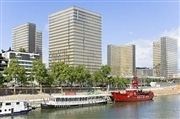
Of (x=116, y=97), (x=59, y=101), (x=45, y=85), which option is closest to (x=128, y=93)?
(x=116, y=97)

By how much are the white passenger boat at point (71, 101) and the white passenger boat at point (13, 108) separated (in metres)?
9.26

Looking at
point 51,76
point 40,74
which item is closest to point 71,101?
point 40,74

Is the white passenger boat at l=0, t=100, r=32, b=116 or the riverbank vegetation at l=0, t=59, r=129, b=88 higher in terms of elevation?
the riverbank vegetation at l=0, t=59, r=129, b=88

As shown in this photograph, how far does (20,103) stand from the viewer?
216ft

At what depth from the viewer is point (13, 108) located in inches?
2527

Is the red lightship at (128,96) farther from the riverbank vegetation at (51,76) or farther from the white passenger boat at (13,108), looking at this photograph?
the white passenger boat at (13,108)

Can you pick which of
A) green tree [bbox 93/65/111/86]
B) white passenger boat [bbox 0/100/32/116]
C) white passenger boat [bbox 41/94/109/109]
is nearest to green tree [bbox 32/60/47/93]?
white passenger boat [bbox 41/94/109/109]

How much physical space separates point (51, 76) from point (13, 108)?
33438mm

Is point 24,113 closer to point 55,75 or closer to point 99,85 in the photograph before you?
point 55,75

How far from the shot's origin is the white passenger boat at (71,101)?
251ft

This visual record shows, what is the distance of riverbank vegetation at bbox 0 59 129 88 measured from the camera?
8881 centimetres

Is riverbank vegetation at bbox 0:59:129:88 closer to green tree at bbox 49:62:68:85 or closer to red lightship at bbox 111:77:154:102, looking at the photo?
green tree at bbox 49:62:68:85

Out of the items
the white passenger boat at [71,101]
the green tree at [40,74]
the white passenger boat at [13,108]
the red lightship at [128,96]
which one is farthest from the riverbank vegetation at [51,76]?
the white passenger boat at [13,108]

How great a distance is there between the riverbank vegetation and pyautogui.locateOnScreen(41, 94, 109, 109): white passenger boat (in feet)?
33.4
